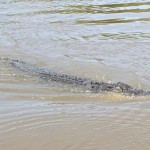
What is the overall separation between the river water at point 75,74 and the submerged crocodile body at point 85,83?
207 mm

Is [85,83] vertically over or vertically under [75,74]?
under

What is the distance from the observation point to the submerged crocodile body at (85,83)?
25.4 ft

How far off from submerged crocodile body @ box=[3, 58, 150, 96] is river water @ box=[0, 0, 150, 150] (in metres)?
0.21

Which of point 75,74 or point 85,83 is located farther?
point 75,74

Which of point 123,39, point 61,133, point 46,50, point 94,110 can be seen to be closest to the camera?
point 61,133

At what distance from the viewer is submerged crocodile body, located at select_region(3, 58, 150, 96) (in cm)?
773

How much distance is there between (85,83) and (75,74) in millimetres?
1146

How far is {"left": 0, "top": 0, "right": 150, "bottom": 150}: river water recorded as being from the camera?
6012mm

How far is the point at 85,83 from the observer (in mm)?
8344

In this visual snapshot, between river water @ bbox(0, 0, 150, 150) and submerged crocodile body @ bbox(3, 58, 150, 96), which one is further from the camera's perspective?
submerged crocodile body @ bbox(3, 58, 150, 96)

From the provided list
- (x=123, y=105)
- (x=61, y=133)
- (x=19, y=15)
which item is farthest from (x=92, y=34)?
(x=61, y=133)

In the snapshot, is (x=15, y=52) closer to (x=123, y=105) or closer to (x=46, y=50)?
(x=46, y=50)

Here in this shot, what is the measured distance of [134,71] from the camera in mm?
9352

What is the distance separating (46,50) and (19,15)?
6.06 meters
